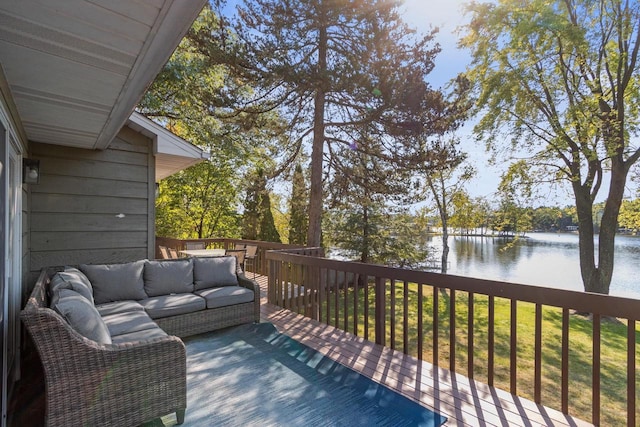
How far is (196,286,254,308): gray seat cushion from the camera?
3953 mm

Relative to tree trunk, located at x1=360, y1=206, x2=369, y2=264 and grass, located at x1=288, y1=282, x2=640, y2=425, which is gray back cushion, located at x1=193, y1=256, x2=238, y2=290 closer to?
grass, located at x1=288, y1=282, x2=640, y2=425

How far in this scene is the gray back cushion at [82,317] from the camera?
6.95ft

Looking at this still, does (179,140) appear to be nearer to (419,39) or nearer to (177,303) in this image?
(177,303)

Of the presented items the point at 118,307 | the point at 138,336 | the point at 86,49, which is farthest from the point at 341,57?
the point at 138,336

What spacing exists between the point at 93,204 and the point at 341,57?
6481mm

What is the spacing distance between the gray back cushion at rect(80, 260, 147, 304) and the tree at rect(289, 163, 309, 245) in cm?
698

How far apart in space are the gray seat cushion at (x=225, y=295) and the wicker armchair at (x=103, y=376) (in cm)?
167

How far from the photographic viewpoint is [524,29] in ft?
29.8

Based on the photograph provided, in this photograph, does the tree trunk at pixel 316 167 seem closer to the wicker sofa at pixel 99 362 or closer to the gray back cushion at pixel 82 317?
the wicker sofa at pixel 99 362

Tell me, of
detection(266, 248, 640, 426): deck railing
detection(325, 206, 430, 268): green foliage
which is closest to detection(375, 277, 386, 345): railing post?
detection(266, 248, 640, 426): deck railing

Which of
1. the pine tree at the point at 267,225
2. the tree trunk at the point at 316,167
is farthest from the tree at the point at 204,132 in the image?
the pine tree at the point at 267,225

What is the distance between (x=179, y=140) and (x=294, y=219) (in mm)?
8115

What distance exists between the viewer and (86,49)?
1.71 meters

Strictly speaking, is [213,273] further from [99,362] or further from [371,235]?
[371,235]
